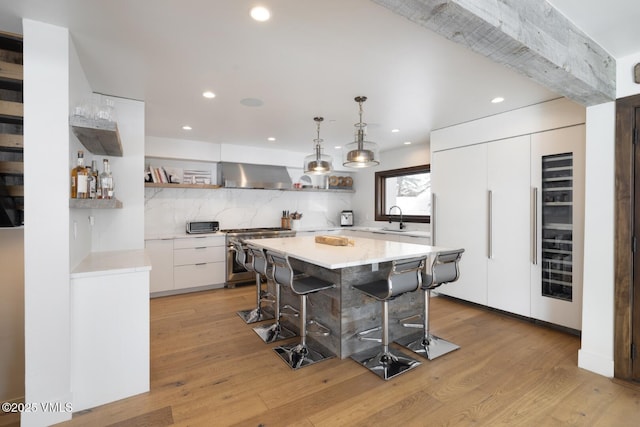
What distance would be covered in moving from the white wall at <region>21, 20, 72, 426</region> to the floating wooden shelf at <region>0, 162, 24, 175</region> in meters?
0.43

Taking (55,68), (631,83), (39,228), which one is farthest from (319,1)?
(631,83)

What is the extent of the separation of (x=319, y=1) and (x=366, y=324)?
2.47 metres

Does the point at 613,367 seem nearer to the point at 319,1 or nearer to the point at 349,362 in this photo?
the point at 349,362

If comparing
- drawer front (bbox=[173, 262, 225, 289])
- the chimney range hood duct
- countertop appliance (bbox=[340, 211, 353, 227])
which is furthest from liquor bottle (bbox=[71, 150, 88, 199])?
countertop appliance (bbox=[340, 211, 353, 227])

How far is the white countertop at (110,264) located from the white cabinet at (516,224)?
3.59 meters

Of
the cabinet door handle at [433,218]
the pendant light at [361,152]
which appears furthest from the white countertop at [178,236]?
the cabinet door handle at [433,218]

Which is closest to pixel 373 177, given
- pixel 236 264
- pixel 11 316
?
pixel 236 264

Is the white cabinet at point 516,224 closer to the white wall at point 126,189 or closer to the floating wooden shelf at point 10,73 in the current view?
the white wall at point 126,189

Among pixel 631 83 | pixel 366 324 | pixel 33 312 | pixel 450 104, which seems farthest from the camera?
pixel 450 104

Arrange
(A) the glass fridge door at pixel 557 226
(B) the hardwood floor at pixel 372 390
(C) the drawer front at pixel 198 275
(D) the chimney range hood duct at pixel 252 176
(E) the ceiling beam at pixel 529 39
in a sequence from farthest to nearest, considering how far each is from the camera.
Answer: (D) the chimney range hood duct at pixel 252 176 < (C) the drawer front at pixel 198 275 < (A) the glass fridge door at pixel 557 226 < (B) the hardwood floor at pixel 372 390 < (E) the ceiling beam at pixel 529 39

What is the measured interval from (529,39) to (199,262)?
14.9 ft

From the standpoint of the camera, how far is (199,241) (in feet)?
15.3

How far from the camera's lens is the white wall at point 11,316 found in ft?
7.07

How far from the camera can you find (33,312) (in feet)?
5.84
